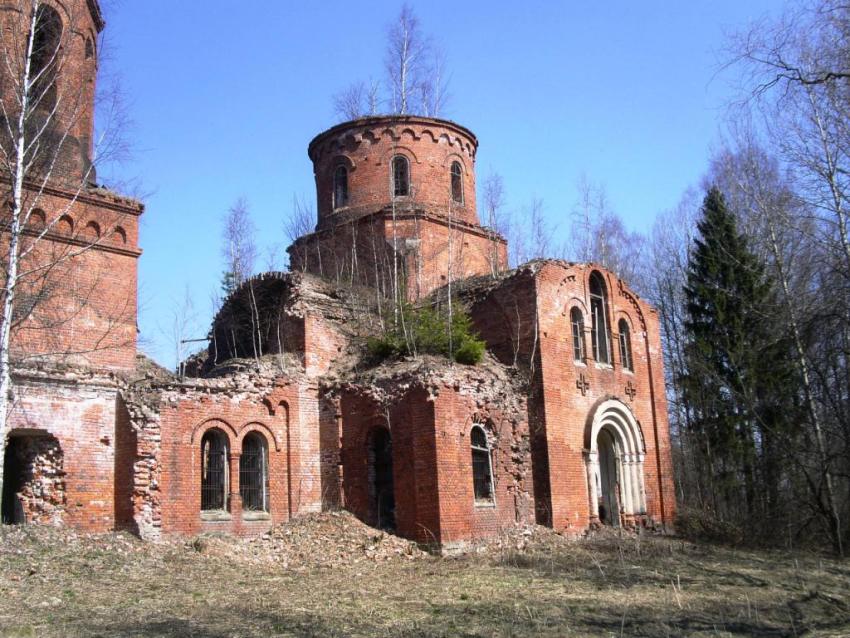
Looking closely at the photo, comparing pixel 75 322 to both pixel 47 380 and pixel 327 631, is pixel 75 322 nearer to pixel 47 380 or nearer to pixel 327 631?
pixel 47 380

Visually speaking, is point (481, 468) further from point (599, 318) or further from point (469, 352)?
point (599, 318)

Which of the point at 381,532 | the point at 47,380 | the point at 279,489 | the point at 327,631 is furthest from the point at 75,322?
the point at 327,631


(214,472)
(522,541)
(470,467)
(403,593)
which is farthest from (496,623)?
(214,472)

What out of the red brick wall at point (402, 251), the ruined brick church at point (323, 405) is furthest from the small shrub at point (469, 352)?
the red brick wall at point (402, 251)

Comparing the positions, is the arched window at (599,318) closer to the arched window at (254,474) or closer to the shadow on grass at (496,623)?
the arched window at (254,474)

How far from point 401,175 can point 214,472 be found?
12772 mm

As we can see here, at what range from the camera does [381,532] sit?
55.0ft

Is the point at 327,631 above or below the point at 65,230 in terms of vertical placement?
below

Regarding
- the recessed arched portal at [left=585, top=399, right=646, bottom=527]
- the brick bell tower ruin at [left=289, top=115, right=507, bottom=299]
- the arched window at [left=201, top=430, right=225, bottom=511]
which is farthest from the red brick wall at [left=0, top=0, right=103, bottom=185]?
the recessed arched portal at [left=585, top=399, right=646, bottom=527]

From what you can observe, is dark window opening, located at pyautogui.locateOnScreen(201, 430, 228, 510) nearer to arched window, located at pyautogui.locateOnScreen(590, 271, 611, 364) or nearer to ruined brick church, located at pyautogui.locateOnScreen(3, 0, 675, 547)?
ruined brick church, located at pyautogui.locateOnScreen(3, 0, 675, 547)

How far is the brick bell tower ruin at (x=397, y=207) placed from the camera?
81.3 feet

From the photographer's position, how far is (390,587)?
12.6 meters

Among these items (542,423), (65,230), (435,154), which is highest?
(435,154)

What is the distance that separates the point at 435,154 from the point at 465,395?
1147 cm
